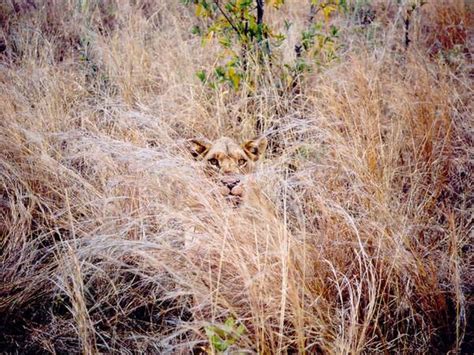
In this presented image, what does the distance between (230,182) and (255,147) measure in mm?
480

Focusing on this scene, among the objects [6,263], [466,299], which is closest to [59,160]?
[6,263]

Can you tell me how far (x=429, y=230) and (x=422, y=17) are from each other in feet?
12.8

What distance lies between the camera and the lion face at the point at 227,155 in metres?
2.62

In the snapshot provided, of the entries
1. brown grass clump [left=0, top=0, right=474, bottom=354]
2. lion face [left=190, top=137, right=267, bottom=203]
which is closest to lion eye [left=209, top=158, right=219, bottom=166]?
lion face [left=190, top=137, right=267, bottom=203]

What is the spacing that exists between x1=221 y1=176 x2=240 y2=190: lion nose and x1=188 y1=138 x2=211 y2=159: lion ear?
1.30ft

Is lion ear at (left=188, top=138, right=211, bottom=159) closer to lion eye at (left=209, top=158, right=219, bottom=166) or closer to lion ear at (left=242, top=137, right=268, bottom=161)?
lion eye at (left=209, top=158, right=219, bottom=166)

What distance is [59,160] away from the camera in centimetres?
272

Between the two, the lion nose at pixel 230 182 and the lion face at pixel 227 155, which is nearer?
the lion nose at pixel 230 182

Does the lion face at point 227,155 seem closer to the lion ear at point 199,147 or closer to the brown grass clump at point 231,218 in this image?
the lion ear at point 199,147

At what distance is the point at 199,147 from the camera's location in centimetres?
278

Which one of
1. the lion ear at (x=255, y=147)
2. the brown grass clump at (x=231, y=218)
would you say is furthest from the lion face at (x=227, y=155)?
the brown grass clump at (x=231, y=218)

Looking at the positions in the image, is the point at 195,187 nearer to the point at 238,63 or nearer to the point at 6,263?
the point at 6,263

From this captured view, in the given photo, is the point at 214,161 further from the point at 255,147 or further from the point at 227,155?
the point at 255,147

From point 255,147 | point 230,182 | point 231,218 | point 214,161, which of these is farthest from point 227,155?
point 231,218
